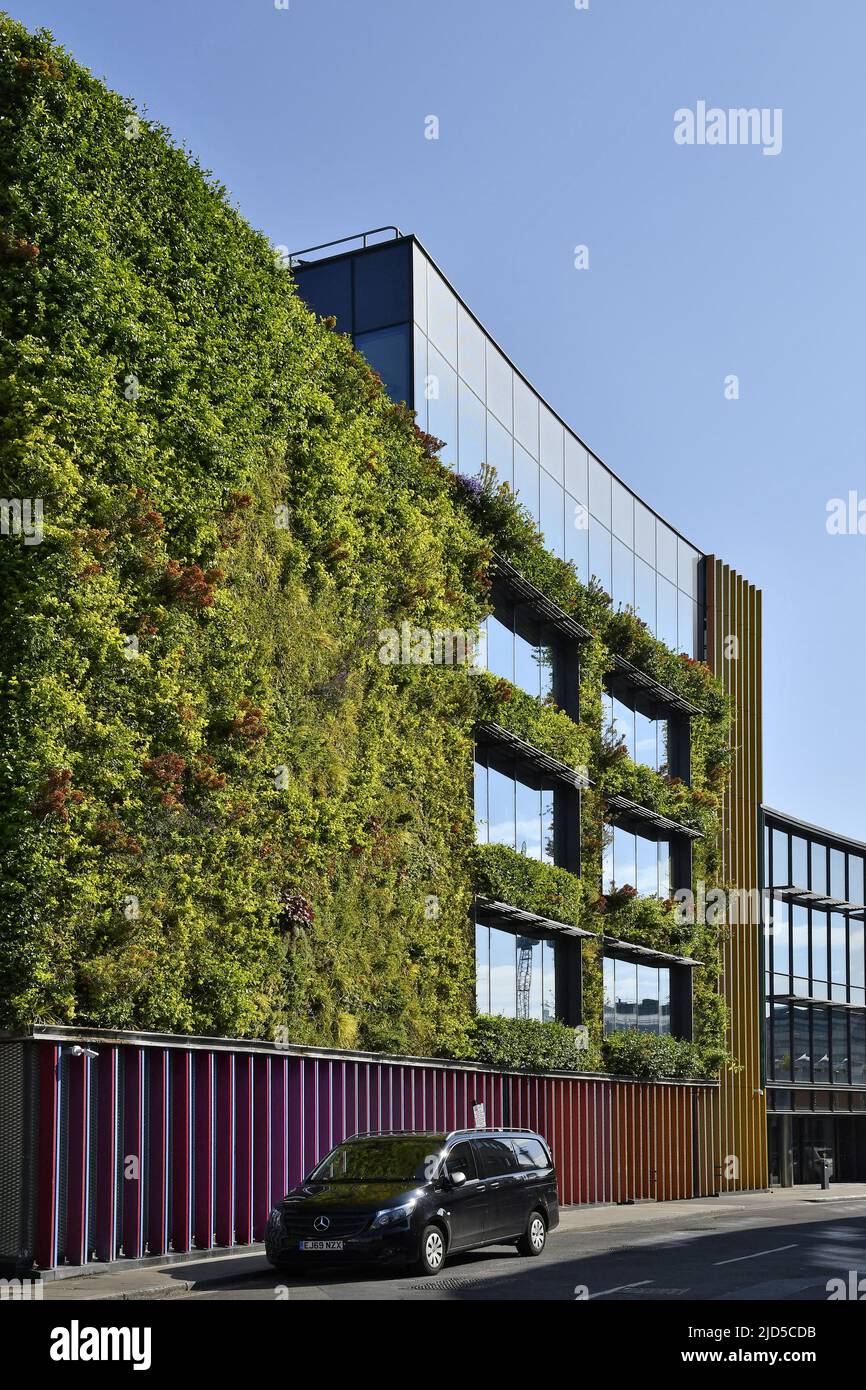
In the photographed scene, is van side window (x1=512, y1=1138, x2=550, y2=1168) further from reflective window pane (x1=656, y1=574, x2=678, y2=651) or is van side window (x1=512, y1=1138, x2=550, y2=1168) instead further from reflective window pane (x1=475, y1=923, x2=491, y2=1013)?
reflective window pane (x1=656, y1=574, x2=678, y2=651)

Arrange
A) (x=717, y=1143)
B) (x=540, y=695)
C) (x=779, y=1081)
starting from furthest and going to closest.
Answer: (x=779, y=1081)
(x=717, y=1143)
(x=540, y=695)

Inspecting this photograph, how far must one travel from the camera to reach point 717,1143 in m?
43.0

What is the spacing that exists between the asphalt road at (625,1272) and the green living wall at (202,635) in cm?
397

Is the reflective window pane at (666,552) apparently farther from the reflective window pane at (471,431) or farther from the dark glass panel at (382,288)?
the dark glass panel at (382,288)

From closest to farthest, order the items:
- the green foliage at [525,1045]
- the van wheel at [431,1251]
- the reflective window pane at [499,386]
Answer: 1. the van wheel at [431,1251]
2. the green foliage at [525,1045]
3. the reflective window pane at [499,386]

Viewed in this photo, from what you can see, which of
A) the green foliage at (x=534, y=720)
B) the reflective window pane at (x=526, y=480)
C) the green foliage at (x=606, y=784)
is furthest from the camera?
the reflective window pane at (x=526, y=480)

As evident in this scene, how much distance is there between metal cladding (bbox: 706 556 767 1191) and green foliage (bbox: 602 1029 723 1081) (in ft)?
10.5

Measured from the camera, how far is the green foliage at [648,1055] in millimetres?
37469

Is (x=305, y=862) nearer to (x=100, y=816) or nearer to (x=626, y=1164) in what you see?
(x=100, y=816)

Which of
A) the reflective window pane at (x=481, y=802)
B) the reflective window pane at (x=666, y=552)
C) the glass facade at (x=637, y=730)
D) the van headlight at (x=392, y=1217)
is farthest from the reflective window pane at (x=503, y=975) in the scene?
the reflective window pane at (x=666, y=552)

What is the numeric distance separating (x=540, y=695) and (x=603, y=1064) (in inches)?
347

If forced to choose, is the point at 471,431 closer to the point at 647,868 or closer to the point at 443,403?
the point at 443,403

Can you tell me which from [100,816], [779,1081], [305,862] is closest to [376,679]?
[305,862]

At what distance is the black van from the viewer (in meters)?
17.0
